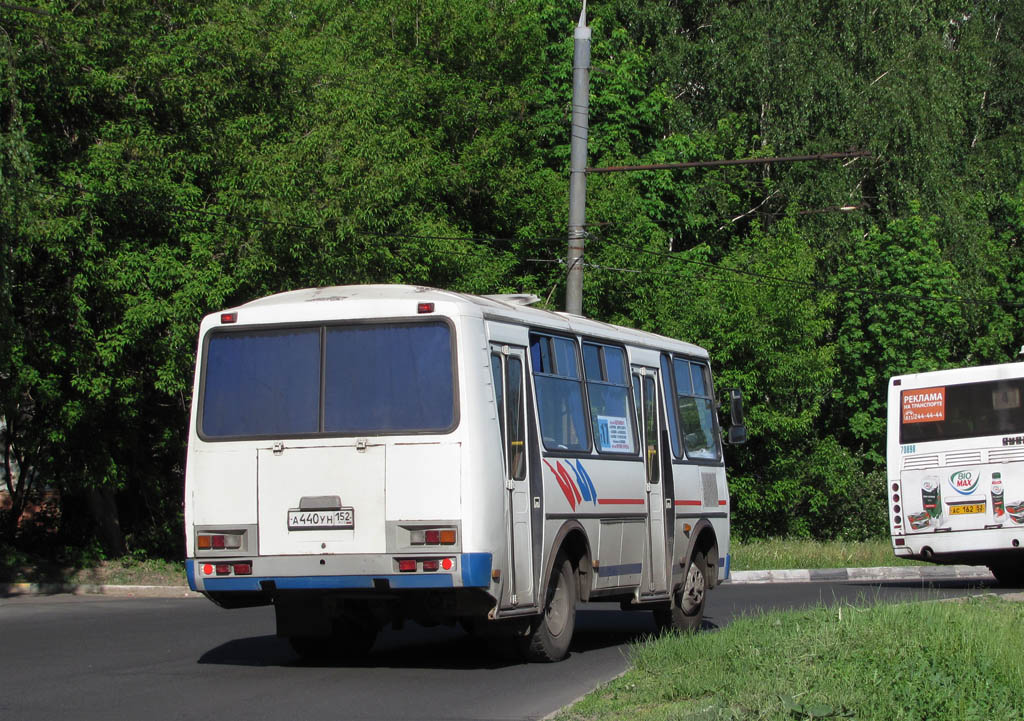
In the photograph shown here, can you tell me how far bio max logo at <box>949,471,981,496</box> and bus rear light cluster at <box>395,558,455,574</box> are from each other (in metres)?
14.8

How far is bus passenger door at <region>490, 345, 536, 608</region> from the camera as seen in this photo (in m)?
11.1

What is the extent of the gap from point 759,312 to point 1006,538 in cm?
1105

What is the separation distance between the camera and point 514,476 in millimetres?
11312

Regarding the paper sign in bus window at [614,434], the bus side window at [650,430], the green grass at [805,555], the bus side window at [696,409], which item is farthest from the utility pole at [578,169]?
the green grass at [805,555]

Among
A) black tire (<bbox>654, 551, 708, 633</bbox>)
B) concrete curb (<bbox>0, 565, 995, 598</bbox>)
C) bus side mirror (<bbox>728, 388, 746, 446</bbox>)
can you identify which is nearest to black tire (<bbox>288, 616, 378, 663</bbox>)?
black tire (<bbox>654, 551, 708, 633</bbox>)

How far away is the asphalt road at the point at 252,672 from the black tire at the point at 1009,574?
893cm

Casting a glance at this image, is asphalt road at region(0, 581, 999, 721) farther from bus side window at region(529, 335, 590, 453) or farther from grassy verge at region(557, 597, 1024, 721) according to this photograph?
bus side window at region(529, 335, 590, 453)

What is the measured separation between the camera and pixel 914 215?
42.3 meters

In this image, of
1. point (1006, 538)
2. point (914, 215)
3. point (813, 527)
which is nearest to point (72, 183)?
point (1006, 538)

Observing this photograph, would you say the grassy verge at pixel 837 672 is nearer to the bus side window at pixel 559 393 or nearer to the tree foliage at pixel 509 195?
the bus side window at pixel 559 393

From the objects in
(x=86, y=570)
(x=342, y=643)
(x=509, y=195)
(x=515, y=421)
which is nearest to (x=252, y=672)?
(x=342, y=643)

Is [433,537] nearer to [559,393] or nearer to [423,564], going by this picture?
[423,564]

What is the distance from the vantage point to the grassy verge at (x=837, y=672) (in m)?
7.81

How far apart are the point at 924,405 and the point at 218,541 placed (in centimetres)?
1561
